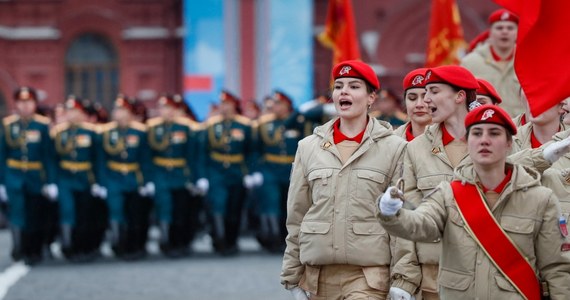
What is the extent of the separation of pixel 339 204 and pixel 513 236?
131cm

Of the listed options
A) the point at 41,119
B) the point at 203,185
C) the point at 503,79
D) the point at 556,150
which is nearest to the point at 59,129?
the point at 41,119

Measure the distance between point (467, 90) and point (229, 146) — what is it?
981 centimetres

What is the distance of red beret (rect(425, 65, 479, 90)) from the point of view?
22.6 feet

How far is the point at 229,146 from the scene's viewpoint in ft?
54.5

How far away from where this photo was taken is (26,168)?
15.5 m

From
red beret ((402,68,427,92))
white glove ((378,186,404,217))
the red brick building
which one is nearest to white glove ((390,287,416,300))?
white glove ((378,186,404,217))

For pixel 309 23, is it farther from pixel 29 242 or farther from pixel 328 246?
pixel 328 246

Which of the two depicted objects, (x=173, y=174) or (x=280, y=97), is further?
(x=280, y=97)

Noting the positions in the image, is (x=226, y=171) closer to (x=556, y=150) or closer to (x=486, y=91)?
(x=486, y=91)

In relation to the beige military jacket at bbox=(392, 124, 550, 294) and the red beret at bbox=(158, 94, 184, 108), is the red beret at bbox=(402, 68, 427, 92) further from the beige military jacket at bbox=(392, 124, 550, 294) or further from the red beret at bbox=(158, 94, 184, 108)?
the red beret at bbox=(158, 94, 184, 108)

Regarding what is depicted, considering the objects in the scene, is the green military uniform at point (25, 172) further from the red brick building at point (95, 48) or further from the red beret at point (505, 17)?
→ the red brick building at point (95, 48)

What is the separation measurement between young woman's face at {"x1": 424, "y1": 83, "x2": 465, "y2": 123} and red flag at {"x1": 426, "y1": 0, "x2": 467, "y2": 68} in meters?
7.28

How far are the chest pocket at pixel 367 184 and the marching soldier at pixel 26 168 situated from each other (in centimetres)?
909

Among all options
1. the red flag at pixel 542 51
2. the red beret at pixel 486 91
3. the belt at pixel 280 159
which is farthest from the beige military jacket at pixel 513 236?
the belt at pixel 280 159
